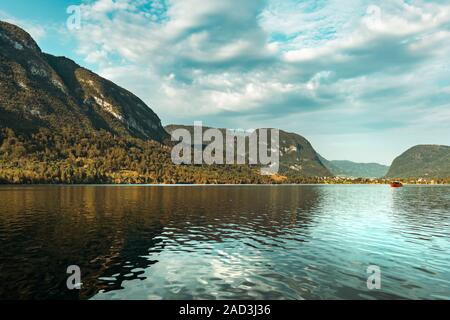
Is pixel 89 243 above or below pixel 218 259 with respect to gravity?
above

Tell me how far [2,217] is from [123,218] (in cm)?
2523

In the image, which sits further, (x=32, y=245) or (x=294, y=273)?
(x=32, y=245)

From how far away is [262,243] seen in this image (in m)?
46.8

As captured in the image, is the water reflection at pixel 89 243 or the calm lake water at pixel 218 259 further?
the water reflection at pixel 89 243

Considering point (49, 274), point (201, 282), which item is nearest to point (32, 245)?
point (49, 274)

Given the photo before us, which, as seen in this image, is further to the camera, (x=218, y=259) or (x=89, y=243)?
(x=89, y=243)

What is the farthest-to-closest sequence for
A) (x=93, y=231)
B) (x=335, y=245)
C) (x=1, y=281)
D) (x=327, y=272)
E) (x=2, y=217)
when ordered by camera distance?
(x=2, y=217)
(x=93, y=231)
(x=335, y=245)
(x=327, y=272)
(x=1, y=281)

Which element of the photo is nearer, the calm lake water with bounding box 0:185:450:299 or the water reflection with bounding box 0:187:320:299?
the calm lake water with bounding box 0:185:450:299
